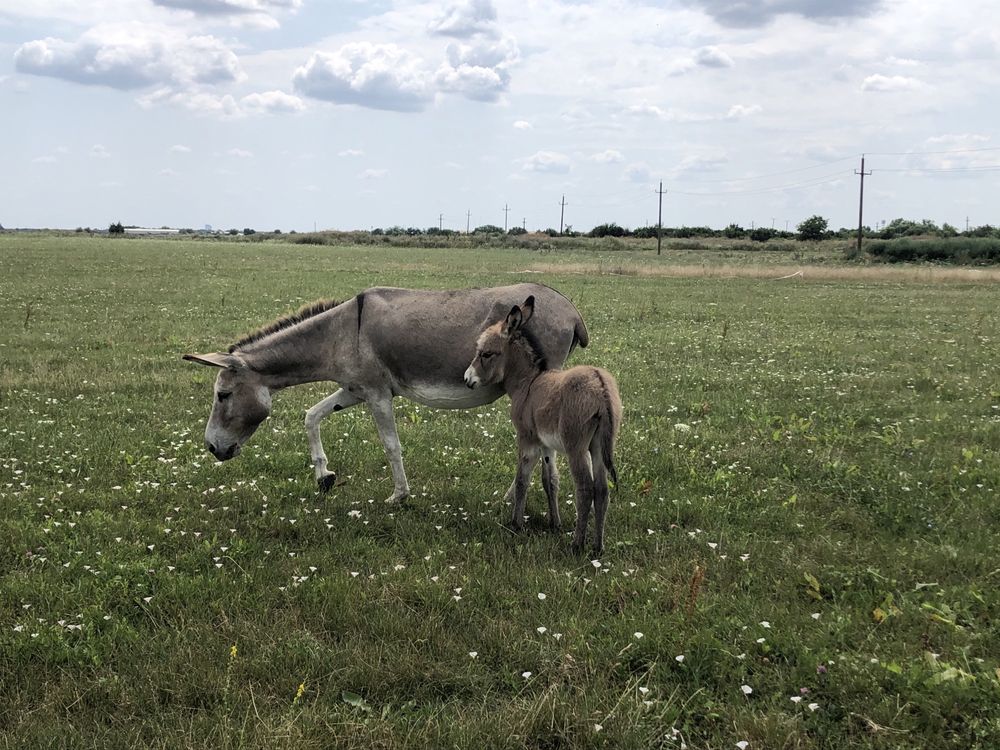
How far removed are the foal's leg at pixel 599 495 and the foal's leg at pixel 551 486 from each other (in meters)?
0.70

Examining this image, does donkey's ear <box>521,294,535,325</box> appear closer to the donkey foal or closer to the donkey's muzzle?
the donkey foal

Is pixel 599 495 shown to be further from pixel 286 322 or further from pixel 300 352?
pixel 286 322

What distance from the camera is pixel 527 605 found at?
5.46 metres

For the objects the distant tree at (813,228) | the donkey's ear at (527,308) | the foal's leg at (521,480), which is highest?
the distant tree at (813,228)

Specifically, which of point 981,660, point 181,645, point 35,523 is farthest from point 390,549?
point 981,660

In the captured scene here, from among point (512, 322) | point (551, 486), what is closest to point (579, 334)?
point (512, 322)

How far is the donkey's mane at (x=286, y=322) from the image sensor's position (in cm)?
824

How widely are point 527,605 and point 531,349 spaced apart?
8.36ft

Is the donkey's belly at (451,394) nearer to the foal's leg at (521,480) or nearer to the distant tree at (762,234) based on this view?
the foal's leg at (521,480)

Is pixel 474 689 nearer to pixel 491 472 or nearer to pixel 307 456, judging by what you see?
pixel 491 472

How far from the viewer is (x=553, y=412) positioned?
6254 mm

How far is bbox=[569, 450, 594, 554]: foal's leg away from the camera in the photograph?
19.9 feet

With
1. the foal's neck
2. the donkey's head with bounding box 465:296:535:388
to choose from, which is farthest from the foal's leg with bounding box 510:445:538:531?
the donkey's head with bounding box 465:296:535:388

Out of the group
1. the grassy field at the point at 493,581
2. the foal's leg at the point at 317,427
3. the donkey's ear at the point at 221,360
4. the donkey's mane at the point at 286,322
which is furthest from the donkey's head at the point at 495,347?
the donkey's ear at the point at 221,360
